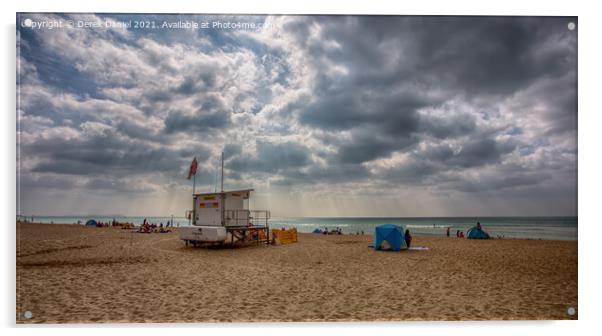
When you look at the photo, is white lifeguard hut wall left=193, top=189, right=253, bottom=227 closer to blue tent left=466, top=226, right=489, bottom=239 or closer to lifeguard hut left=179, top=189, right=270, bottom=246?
lifeguard hut left=179, top=189, right=270, bottom=246

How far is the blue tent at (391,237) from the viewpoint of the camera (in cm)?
1798

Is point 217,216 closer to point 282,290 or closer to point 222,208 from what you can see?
point 222,208

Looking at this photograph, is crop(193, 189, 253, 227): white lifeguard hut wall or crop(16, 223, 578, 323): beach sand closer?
crop(16, 223, 578, 323): beach sand

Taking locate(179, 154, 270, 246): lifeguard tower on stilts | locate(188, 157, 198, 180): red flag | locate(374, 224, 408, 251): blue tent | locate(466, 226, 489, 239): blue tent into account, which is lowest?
locate(466, 226, 489, 239): blue tent

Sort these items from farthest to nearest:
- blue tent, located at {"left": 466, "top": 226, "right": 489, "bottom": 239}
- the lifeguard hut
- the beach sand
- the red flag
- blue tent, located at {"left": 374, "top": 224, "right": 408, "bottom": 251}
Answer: blue tent, located at {"left": 466, "top": 226, "right": 489, "bottom": 239}, blue tent, located at {"left": 374, "top": 224, "right": 408, "bottom": 251}, the lifeguard hut, the red flag, the beach sand

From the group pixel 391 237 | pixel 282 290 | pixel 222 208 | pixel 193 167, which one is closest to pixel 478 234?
pixel 391 237

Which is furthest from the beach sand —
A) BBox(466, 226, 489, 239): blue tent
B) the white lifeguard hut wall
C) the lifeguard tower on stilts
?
BBox(466, 226, 489, 239): blue tent

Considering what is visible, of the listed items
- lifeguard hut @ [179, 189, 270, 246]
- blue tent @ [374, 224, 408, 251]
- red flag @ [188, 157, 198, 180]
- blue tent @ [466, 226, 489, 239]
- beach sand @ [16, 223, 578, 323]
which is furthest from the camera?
blue tent @ [466, 226, 489, 239]

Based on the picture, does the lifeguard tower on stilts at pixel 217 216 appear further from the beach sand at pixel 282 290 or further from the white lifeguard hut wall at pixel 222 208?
the beach sand at pixel 282 290

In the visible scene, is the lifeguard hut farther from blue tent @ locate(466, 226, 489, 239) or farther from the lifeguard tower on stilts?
blue tent @ locate(466, 226, 489, 239)

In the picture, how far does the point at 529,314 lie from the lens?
7137 mm

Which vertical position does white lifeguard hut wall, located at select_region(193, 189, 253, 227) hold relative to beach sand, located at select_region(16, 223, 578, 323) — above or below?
above

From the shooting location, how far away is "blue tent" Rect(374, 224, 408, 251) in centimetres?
1798
